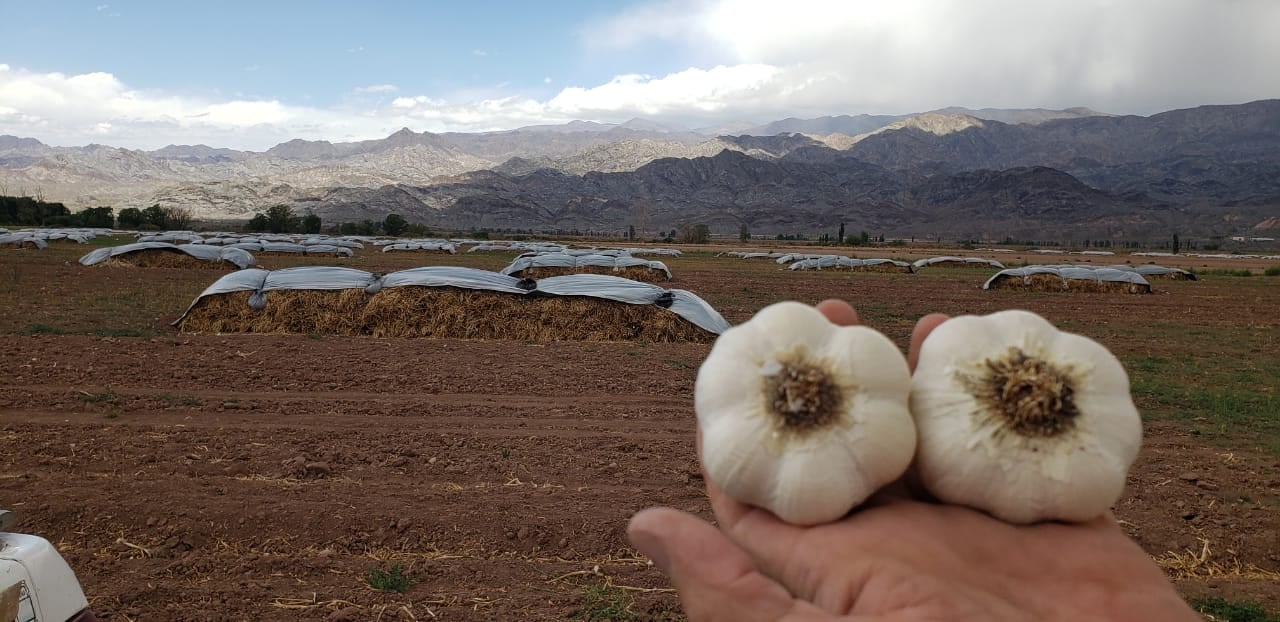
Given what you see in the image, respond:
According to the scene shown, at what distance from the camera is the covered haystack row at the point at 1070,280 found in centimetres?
3056

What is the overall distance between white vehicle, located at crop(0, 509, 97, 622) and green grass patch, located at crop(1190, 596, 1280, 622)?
5945 millimetres

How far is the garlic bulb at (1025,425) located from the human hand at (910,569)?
0.25 ft

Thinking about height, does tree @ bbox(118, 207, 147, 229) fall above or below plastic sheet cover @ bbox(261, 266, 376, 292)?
above

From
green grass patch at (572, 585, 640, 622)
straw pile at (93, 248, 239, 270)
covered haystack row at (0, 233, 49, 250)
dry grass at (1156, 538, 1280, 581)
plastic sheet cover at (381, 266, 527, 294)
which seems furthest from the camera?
covered haystack row at (0, 233, 49, 250)

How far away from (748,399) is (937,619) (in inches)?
25.8

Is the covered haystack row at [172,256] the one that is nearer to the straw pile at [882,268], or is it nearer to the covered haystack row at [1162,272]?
the straw pile at [882,268]

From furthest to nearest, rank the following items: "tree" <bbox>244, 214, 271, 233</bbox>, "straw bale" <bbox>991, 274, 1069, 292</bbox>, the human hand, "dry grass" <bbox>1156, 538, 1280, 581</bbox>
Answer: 1. "tree" <bbox>244, 214, 271, 233</bbox>
2. "straw bale" <bbox>991, 274, 1069, 292</bbox>
3. "dry grass" <bbox>1156, 538, 1280, 581</bbox>
4. the human hand

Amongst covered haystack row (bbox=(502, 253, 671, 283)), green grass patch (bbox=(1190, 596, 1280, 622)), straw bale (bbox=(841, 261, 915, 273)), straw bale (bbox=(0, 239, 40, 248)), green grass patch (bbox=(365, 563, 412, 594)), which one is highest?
straw bale (bbox=(0, 239, 40, 248))

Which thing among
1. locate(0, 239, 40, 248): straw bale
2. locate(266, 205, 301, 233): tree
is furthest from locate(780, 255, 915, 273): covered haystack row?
locate(266, 205, 301, 233): tree

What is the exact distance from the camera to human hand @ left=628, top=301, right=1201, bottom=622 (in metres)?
1.79

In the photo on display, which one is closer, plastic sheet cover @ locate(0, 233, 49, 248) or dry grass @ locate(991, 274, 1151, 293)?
dry grass @ locate(991, 274, 1151, 293)

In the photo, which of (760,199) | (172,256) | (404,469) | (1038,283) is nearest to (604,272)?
(1038,283)

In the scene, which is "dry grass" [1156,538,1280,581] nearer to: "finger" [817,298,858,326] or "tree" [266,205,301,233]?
"finger" [817,298,858,326]

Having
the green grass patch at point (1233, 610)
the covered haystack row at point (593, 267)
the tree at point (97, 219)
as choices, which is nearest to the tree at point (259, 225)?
the tree at point (97, 219)
